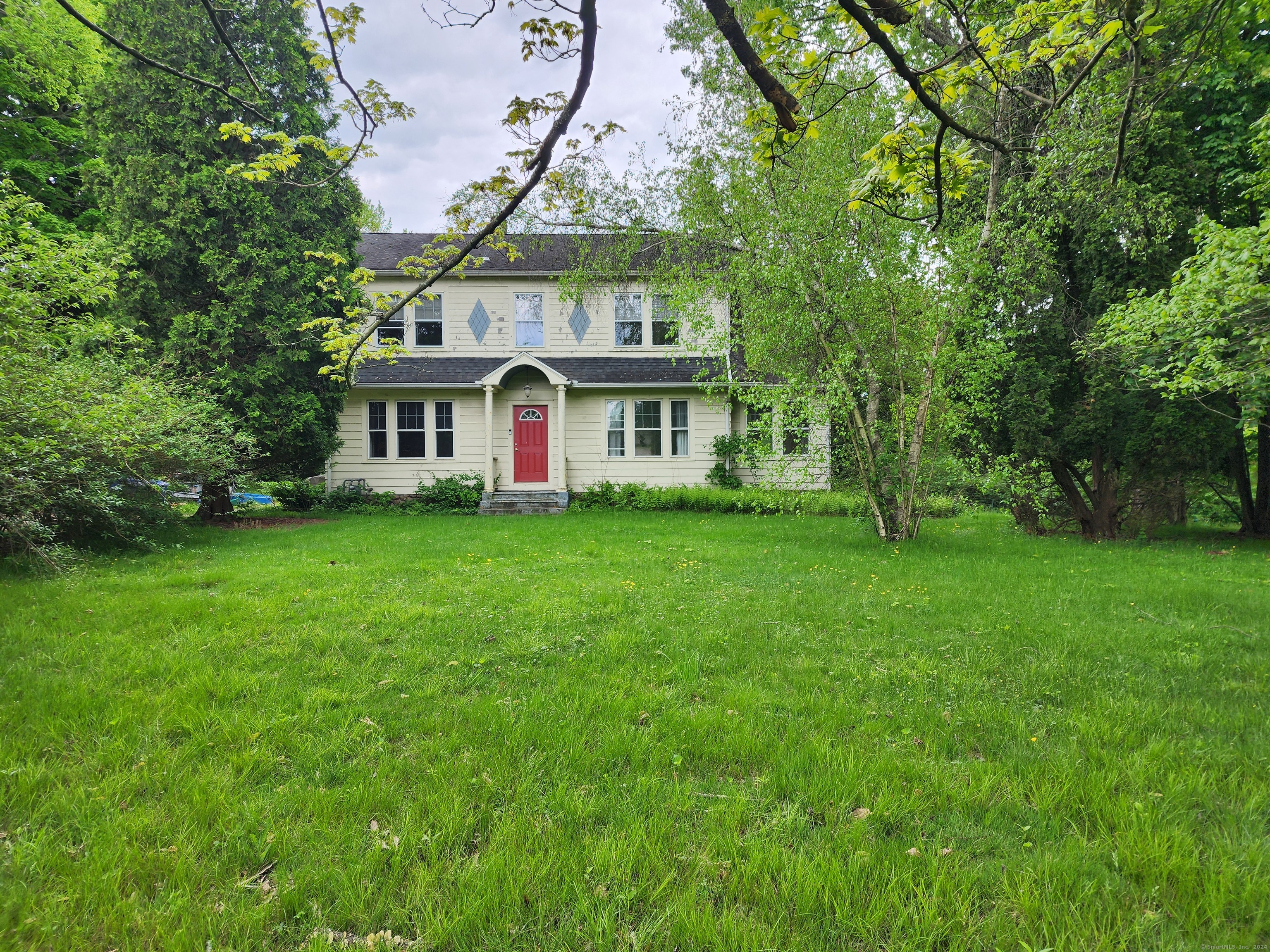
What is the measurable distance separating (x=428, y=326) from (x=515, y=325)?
8.13 ft

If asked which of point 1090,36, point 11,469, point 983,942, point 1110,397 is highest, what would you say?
point 1090,36

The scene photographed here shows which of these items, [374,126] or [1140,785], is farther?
[374,126]

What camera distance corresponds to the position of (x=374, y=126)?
3.35 metres

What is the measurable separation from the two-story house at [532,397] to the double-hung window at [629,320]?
27 mm

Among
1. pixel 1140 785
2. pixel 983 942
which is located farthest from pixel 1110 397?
pixel 983 942

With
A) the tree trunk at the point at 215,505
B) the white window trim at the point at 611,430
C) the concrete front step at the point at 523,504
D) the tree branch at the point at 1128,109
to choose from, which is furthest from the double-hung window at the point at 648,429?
the tree branch at the point at 1128,109

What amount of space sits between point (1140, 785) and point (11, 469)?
8.79 m

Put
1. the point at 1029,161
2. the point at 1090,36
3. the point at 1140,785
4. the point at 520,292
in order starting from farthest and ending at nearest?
the point at 520,292 < the point at 1029,161 < the point at 1090,36 < the point at 1140,785

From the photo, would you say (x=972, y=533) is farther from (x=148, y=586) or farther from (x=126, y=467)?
(x=126, y=467)

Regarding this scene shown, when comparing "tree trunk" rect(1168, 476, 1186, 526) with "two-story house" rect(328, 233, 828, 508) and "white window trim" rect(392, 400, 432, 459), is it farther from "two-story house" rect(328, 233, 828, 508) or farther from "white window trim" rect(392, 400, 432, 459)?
"white window trim" rect(392, 400, 432, 459)

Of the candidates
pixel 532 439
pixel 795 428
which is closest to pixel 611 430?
pixel 532 439

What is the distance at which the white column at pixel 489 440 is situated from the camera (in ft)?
46.9

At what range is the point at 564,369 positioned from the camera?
15.2m

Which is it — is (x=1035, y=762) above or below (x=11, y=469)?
below
